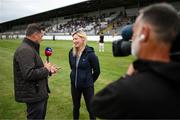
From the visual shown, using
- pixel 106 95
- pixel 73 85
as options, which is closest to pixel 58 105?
pixel 73 85

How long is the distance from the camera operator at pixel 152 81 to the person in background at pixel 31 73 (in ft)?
9.10

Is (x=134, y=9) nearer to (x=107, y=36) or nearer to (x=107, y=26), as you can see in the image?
(x=107, y=26)

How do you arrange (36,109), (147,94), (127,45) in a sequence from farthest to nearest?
(36,109) < (127,45) < (147,94)

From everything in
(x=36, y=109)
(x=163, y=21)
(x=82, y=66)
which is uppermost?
(x=163, y=21)

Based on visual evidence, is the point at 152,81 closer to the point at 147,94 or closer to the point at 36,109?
the point at 147,94

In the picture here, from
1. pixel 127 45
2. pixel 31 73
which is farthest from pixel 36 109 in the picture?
pixel 127 45

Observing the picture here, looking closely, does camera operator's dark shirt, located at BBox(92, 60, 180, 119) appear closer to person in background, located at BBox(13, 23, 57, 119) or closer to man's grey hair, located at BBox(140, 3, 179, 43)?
man's grey hair, located at BBox(140, 3, 179, 43)

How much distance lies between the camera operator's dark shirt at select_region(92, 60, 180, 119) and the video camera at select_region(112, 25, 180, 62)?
0.11 meters

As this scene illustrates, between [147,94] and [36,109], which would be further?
[36,109]

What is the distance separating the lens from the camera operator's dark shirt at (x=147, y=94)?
174 cm

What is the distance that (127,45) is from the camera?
2.20 m

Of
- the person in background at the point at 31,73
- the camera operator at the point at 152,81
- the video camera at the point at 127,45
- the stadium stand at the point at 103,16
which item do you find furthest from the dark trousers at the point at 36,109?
the stadium stand at the point at 103,16

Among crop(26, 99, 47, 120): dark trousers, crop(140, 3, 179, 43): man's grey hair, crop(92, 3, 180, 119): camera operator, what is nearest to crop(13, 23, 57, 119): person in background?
crop(26, 99, 47, 120): dark trousers

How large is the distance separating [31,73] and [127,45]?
2503 millimetres
